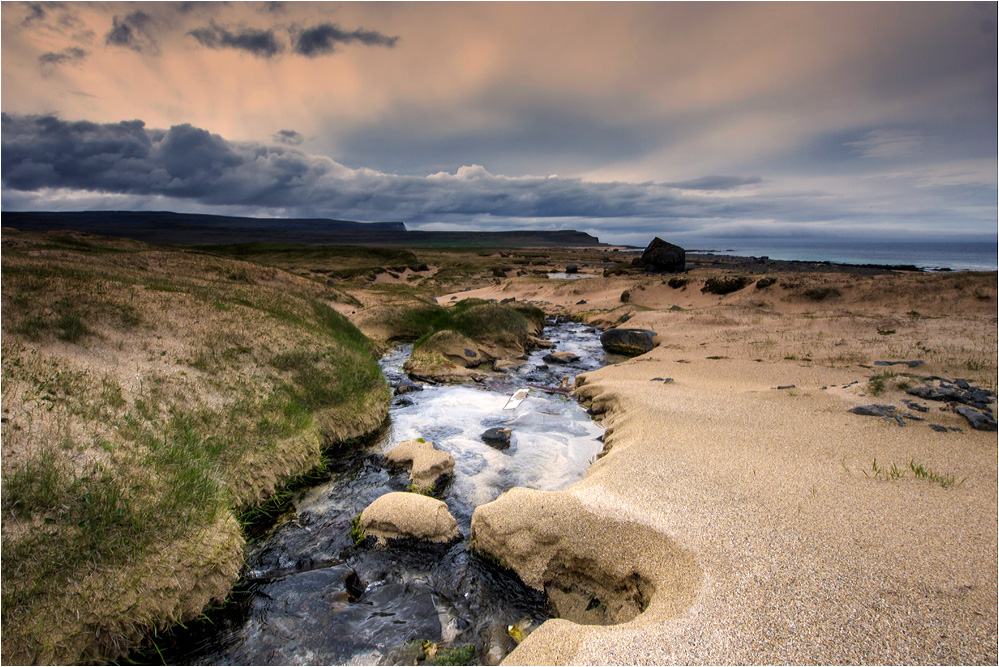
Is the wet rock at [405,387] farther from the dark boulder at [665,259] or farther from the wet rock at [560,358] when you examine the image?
the dark boulder at [665,259]

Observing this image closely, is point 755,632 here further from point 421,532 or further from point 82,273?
point 82,273

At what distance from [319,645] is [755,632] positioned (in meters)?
4.94

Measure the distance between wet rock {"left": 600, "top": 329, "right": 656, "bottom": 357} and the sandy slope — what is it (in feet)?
30.4

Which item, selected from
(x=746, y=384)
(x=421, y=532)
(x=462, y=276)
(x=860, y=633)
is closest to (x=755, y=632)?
(x=860, y=633)

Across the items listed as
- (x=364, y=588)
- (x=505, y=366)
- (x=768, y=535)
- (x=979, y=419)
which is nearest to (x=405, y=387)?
(x=505, y=366)

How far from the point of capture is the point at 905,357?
46.1ft

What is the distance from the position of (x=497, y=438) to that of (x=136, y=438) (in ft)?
24.0

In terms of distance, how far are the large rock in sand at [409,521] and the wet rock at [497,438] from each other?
390 centimetres

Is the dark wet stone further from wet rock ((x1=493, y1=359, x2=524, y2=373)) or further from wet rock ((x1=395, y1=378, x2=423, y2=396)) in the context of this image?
wet rock ((x1=395, y1=378, x2=423, y2=396))

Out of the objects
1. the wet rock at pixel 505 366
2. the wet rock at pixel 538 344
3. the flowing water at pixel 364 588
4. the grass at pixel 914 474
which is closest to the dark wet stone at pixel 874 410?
the grass at pixel 914 474

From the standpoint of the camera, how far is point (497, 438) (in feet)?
37.8

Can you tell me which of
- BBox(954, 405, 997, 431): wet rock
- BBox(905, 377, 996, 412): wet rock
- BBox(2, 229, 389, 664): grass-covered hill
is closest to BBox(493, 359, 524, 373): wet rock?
BBox(2, 229, 389, 664): grass-covered hill

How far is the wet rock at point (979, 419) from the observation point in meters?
8.42

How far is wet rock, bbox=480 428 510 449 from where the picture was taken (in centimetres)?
1140
